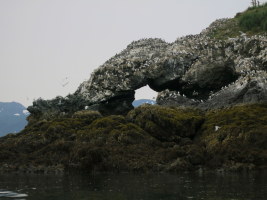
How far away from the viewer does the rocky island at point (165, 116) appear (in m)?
48.6

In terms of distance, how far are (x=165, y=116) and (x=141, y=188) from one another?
86.9ft

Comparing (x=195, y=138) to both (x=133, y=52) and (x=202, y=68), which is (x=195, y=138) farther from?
(x=133, y=52)

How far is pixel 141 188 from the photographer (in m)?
31.9

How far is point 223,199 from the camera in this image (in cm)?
2559


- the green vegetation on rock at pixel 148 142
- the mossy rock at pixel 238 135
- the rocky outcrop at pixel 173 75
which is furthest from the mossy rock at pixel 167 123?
the rocky outcrop at pixel 173 75

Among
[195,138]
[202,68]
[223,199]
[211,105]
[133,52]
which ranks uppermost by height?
[133,52]

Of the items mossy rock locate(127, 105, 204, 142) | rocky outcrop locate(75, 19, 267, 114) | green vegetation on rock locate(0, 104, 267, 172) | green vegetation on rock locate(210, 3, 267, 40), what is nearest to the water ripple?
green vegetation on rock locate(0, 104, 267, 172)

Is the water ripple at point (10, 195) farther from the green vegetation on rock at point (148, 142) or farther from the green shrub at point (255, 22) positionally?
the green shrub at point (255, 22)

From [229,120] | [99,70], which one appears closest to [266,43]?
[229,120]

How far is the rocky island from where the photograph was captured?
48562mm

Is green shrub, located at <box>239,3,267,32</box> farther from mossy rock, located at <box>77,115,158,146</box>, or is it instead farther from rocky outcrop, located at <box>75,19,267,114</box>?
mossy rock, located at <box>77,115,158,146</box>

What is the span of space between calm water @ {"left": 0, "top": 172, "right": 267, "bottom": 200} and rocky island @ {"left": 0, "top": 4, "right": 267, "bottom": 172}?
8.08 meters

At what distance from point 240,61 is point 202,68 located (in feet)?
23.4

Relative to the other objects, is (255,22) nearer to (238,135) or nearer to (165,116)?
(165,116)
